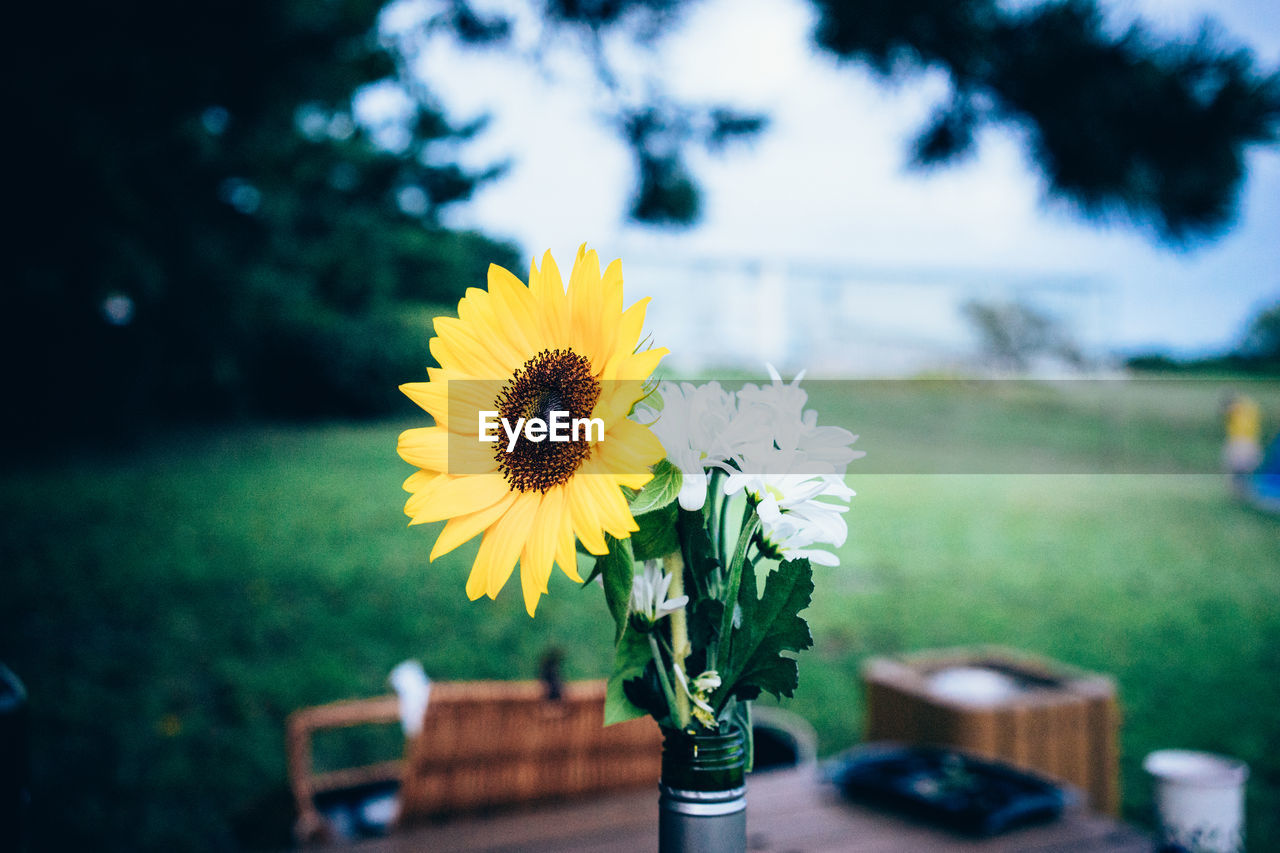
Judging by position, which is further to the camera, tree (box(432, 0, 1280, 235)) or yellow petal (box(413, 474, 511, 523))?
tree (box(432, 0, 1280, 235))

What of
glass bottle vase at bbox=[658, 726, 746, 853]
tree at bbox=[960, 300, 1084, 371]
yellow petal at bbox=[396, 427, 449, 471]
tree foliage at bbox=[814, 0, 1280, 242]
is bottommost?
glass bottle vase at bbox=[658, 726, 746, 853]

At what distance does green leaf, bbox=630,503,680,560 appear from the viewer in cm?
54

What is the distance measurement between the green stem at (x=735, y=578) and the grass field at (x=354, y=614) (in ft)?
2.23

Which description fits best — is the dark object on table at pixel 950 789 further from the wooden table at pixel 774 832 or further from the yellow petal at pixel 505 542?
the yellow petal at pixel 505 542

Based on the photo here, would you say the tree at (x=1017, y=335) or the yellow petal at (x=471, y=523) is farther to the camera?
the tree at (x=1017, y=335)

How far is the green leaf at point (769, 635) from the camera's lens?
53 cm

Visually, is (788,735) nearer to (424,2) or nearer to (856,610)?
(424,2)

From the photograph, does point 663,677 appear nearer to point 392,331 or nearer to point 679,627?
point 679,627

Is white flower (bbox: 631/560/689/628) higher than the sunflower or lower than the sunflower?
lower

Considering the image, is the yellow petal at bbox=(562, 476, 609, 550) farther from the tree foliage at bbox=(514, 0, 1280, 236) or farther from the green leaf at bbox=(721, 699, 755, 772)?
the tree foliage at bbox=(514, 0, 1280, 236)

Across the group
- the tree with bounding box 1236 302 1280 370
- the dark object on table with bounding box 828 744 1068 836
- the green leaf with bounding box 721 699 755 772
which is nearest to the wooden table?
the dark object on table with bounding box 828 744 1068 836

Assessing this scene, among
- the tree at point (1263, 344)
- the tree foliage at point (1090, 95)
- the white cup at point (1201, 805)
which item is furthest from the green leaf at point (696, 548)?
the tree at point (1263, 344)

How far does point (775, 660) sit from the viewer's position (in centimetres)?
54

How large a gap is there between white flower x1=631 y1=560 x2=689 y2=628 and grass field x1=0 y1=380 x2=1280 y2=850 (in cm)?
69
